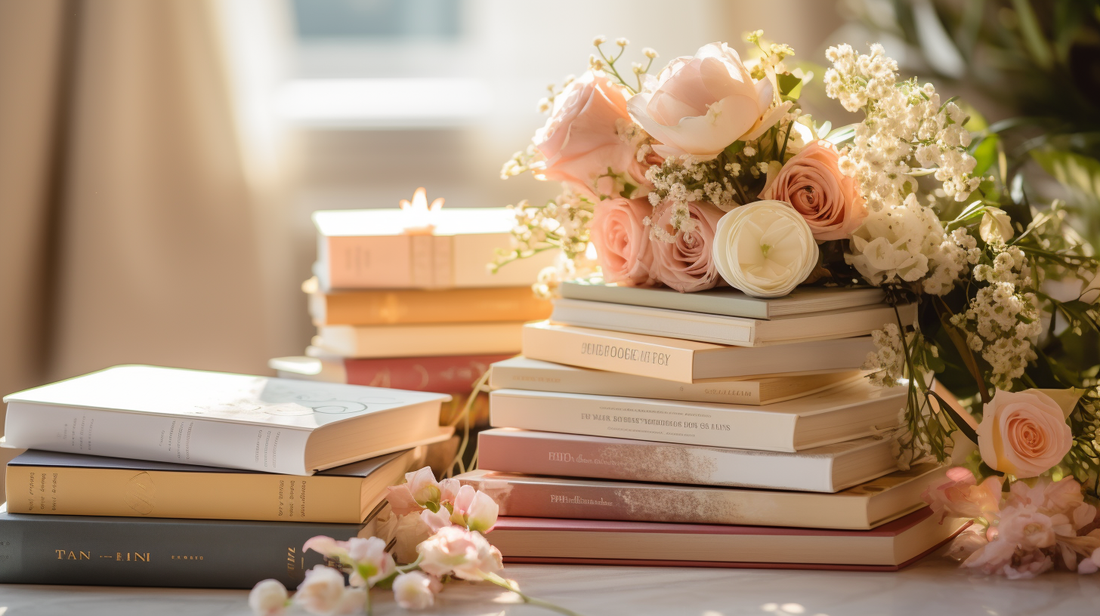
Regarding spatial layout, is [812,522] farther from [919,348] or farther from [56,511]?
[56,511]

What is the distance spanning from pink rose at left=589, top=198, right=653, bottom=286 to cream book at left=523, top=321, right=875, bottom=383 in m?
0.06

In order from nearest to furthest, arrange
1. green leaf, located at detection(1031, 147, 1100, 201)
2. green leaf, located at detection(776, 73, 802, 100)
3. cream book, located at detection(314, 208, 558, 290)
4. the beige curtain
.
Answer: green leaf, located at detection(776, 73, 802, 100), cream book, located at detection(314, 208, 558, 290), green leaf, located at detection(1031, 147, 1100, 201), the beige curtain

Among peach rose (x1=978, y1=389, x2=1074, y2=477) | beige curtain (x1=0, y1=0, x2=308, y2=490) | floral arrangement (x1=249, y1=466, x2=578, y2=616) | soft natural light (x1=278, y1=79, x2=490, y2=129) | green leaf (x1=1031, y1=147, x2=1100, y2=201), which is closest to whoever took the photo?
floral arrangement (x1=249, y1=466, x2=578, y2=616)

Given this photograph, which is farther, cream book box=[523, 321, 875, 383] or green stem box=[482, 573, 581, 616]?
cream book box=[523, 321, 875, 383]

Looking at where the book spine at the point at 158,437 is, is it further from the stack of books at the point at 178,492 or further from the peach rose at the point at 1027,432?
the peach rose at the point at 1027,432

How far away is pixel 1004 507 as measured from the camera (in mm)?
723

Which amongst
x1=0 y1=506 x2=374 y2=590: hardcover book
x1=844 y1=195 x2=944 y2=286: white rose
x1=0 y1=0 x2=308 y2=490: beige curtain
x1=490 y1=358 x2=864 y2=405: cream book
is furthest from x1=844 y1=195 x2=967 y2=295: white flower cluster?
x1=0 y1=0 x2=308 y2=490: beige curtain

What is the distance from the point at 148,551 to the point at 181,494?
0.05 metres

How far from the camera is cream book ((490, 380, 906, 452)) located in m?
0.72

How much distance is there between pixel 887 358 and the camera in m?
0.74

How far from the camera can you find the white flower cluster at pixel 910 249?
0.75m

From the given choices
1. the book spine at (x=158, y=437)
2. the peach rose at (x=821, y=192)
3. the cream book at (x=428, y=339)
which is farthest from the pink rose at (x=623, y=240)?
the book spine at (x=158, y=437)

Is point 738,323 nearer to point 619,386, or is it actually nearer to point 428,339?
point 619,386

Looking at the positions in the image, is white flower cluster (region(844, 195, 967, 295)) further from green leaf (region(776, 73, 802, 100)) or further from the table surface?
the table surface
